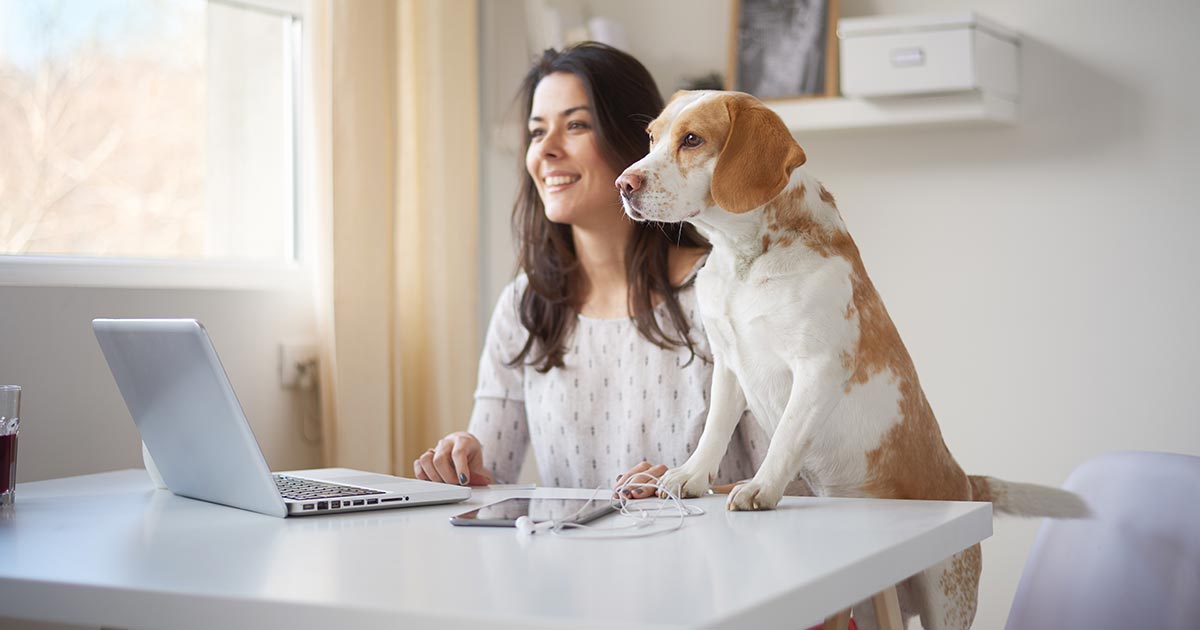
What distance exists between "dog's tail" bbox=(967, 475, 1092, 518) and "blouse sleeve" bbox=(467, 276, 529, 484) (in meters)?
0.79

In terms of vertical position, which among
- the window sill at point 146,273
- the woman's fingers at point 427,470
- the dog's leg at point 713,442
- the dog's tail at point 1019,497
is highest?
the window sill at point 146,273

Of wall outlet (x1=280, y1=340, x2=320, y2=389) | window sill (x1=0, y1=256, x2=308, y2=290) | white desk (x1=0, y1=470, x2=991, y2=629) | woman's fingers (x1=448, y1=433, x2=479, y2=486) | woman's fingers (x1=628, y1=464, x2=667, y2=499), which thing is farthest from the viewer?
wall outlet (x1=280, y1=340, x2=320, y2=389)

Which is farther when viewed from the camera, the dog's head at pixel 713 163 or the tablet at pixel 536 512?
the dog's head at pixel 713 163

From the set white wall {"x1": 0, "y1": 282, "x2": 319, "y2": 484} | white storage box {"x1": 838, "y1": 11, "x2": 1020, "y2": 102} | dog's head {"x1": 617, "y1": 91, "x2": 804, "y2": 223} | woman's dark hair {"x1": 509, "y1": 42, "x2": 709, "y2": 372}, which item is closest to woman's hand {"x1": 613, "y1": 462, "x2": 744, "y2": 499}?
dog's head {"x1": 617, "y1": 91, "x2": 804, "y2": 223}

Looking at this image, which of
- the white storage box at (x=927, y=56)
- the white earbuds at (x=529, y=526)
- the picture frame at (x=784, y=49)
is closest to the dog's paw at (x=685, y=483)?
the white earbuds at (x=529, y=526)

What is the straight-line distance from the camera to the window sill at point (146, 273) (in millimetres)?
1792

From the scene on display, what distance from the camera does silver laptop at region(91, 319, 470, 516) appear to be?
41.5 inches

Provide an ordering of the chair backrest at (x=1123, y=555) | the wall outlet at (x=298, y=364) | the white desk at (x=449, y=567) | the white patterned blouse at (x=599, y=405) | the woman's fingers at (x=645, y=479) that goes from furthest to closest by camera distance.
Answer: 1. the wall outlet at (x=298, y=364)
2. the white patterned blouse at (x=599, y=405)
3. the chair backrest at (x=1123, y=555)
4. the woman's fingers at (x=645, y=479)
5. the white desk at (x=449, y=567)

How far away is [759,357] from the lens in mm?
1146

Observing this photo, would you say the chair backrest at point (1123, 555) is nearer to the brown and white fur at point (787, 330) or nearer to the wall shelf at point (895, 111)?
the brown and white fur at point (787, 330)

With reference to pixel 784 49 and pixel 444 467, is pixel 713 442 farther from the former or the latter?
pixel 784 49

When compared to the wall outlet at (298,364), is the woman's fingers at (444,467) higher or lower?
lower

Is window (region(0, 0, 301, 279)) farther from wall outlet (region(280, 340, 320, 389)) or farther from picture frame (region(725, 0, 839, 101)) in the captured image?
picture frame (region(725, 0, 839, 101))

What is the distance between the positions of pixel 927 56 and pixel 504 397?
1041 mm
